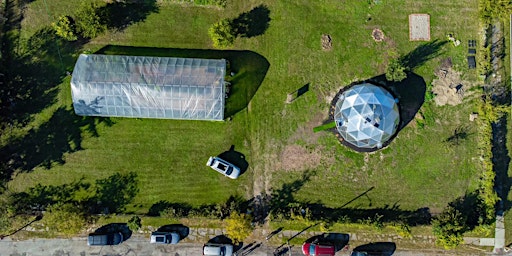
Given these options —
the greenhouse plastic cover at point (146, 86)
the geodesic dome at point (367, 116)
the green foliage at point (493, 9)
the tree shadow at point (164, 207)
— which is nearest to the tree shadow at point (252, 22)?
the greenhouse plastic cover at point (146, 86)

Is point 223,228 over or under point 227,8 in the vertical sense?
under

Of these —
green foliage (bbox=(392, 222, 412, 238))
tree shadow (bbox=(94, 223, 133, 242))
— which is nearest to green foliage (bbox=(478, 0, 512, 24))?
green foliage (bbox=(392, 222, 412, 238))

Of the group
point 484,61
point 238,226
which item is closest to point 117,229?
point 238,226

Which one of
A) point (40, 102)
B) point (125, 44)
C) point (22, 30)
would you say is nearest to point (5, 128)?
point (40, 102)

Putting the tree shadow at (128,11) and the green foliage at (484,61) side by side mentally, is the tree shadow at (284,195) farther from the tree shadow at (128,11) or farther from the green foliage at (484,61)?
the tree shadow at (128,11)

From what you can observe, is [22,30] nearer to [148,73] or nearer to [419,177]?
[148,73]

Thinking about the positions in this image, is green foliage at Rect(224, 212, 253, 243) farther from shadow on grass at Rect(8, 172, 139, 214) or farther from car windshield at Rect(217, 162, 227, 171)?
shadow on grass at Rect(8, 172, 139, 214)
